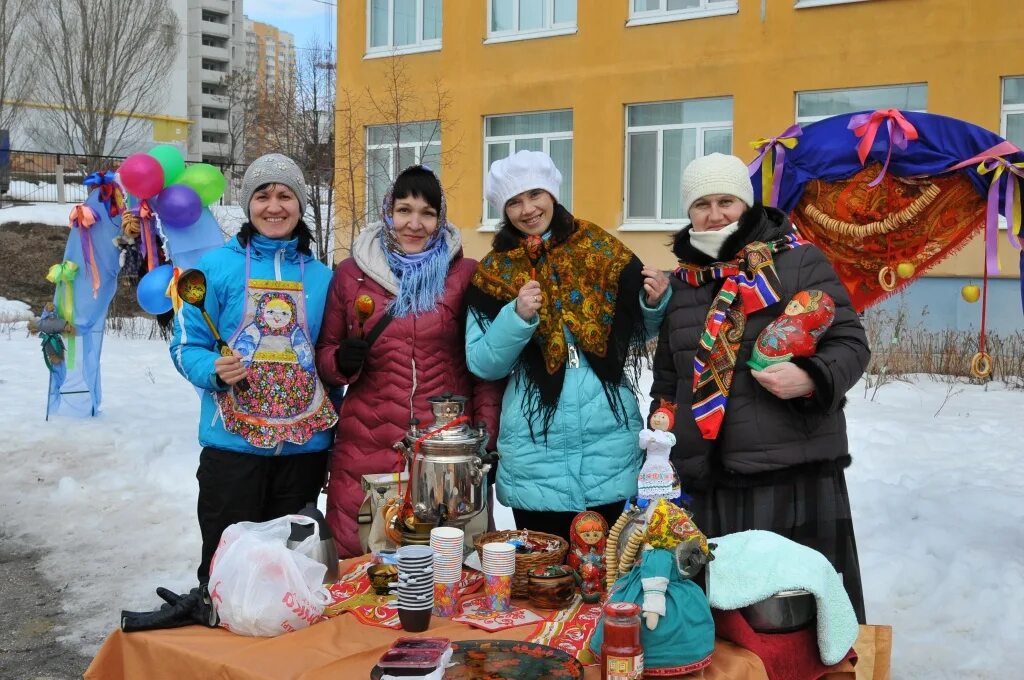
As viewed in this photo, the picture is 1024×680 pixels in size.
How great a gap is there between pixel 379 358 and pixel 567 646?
122 cm

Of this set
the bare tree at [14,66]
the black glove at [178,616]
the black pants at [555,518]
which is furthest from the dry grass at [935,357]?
the bare tree at [14,66]

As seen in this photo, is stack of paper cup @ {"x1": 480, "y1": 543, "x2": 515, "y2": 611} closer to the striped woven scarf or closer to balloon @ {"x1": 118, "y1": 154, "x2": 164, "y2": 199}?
the striped woven scarf

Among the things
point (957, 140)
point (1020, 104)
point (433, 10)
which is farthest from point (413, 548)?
point (433, 10)

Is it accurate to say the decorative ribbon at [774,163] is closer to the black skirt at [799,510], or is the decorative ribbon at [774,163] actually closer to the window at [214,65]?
the black skirt at [799,510]

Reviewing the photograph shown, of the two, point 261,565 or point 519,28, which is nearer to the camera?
point 261,565

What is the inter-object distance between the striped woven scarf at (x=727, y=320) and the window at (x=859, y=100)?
915 centimetres

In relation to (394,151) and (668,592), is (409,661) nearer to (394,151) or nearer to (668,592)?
(668,592)

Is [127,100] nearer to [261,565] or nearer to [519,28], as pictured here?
[519,28]

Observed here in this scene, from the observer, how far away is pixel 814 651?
2.16 meters

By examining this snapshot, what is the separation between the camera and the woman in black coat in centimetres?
265

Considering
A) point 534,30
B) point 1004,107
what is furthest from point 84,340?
point 1004,107

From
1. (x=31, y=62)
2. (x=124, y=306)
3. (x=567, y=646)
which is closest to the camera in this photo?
(x=567, y=646)

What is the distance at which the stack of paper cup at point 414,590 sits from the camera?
2.20m

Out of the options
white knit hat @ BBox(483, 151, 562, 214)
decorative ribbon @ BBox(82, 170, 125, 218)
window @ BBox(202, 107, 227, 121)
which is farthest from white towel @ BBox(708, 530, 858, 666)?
window @ BBox(202, 107, 227, 121)
